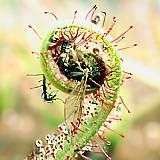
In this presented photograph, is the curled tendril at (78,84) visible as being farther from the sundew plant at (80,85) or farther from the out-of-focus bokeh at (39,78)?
the out-of-focus bokeh at (39,78)

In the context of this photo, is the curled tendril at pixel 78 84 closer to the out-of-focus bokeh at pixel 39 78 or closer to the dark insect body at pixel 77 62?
the dark insect body at pixel 77 62

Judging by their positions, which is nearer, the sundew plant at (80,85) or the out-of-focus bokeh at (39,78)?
the sundew plant at (80,85)

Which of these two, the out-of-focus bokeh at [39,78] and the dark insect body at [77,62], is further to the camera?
the out-of-focus bokeh at [39,78]

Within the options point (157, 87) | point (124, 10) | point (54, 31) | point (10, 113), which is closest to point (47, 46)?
point (54, 31)

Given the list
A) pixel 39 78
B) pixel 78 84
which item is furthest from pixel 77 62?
pixel 39 78

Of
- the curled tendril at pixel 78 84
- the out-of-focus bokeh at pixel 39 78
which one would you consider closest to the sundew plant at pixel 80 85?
the curled tendril at pixel 78 84

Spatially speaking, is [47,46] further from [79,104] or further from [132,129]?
[132,129]

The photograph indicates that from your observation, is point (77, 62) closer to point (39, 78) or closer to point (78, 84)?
point (78, 84)
